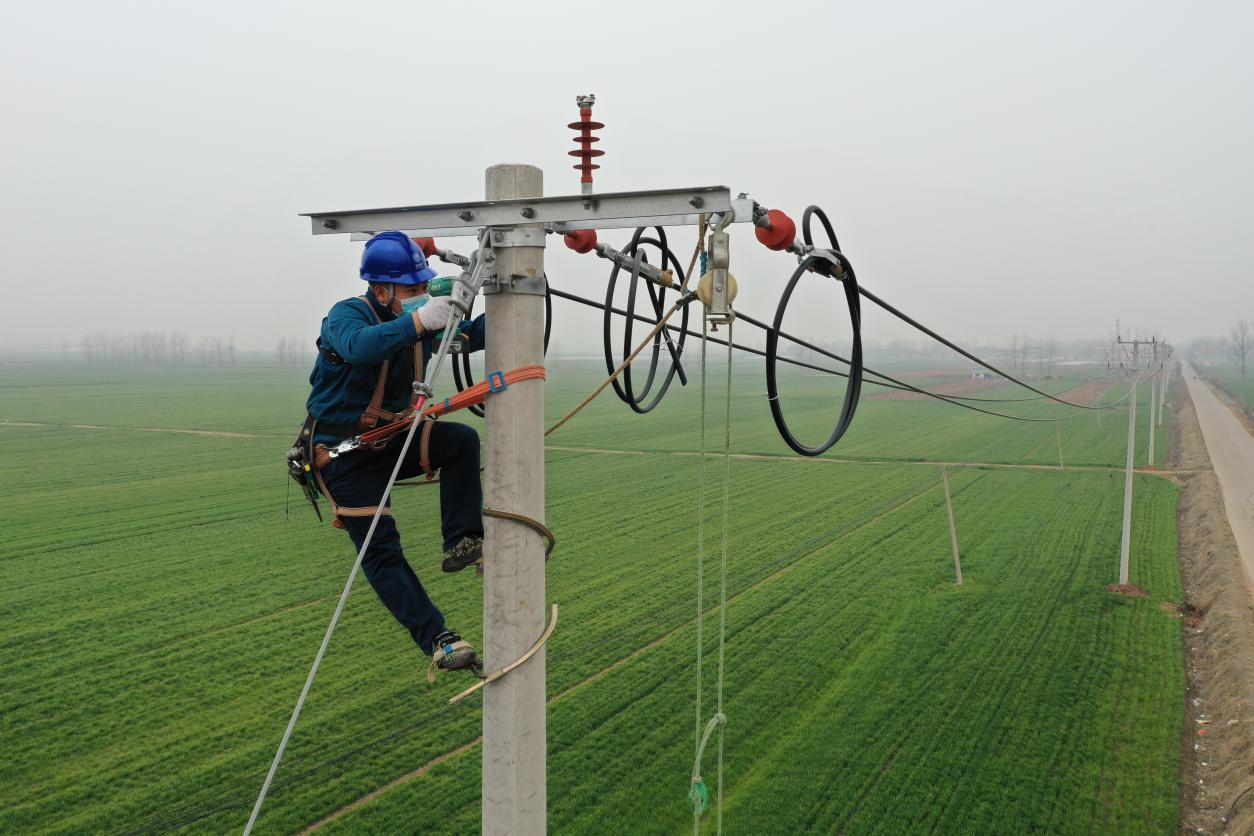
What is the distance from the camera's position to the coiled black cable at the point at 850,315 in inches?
156

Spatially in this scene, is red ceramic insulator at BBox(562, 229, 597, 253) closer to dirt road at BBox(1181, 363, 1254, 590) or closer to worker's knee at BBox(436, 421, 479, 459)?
worker's knee at BBox(436, 421, 479, 459)

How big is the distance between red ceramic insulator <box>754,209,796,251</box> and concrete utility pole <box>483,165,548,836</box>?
0.96m

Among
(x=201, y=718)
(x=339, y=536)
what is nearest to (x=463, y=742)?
(x=201, y=718)

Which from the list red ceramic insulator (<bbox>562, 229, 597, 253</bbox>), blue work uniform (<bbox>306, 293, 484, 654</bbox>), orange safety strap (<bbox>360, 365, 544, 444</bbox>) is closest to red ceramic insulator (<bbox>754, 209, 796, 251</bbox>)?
red ceramic insulator (<bbox>562, 229, 597, 253</bbox>)

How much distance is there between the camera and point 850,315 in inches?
176

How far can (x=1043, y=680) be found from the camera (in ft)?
41.2

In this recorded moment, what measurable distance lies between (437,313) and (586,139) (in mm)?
930

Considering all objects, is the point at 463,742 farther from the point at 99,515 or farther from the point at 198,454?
the point at 198,454

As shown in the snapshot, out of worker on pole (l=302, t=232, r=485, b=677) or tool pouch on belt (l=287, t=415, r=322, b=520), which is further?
tool pouch on belt (l=287, t=415, r=322, b=520)

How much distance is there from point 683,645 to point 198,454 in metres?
29.2

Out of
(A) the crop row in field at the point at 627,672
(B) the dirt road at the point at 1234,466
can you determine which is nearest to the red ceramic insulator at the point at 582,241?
(A) the crop row in field at the point at 627,672

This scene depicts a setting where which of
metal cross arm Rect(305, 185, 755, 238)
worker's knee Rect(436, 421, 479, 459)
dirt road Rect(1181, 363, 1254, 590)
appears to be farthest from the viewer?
dirt road Rect(1181, 363, 1254, 590)

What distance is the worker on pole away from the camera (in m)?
3.52

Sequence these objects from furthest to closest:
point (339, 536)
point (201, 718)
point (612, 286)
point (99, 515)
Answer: point (99, 515), point (339, 536), point (201, 718), point (612, 286)
